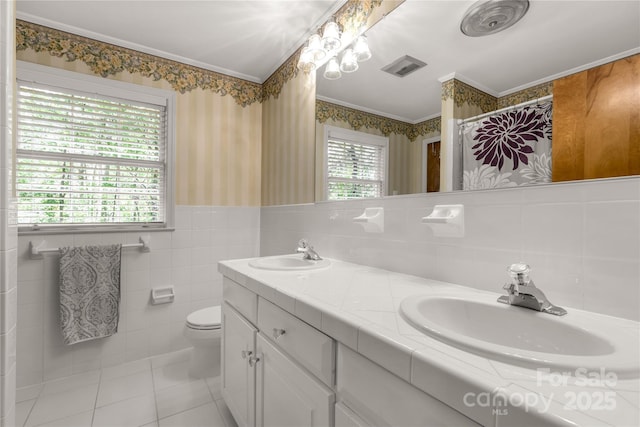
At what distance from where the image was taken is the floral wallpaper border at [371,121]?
4.15ft

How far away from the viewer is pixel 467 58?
1091 millimetres

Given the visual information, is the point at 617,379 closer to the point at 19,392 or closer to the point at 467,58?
the point at 467,58

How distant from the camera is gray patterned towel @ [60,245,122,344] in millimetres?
1883

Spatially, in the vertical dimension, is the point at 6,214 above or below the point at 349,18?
below

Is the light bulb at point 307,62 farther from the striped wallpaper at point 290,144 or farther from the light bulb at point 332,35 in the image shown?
the light bulb at point 332,35

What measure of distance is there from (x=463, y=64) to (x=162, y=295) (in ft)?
7.88

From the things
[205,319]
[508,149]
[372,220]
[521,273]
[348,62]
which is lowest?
[205,319]

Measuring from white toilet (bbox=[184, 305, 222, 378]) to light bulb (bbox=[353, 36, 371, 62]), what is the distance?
1.84 m

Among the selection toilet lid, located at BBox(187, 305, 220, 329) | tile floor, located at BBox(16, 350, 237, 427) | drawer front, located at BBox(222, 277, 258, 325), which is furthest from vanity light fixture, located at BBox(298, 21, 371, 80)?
tile floor, located at BBox(16, 350, 237, 427)

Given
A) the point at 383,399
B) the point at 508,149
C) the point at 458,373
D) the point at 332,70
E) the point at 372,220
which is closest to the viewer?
the point at 458,373

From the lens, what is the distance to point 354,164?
1624 millimetres

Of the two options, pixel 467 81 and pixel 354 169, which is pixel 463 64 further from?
pixel 354 169

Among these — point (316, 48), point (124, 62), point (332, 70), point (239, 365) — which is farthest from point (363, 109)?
point (124, 62)

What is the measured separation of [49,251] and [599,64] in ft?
9.11
